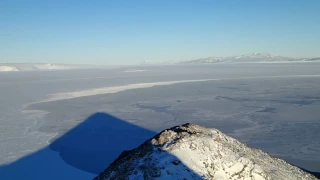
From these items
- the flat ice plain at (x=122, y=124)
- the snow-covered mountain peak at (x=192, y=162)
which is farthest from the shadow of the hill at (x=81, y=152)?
the snow-covered mountain peak at (x=192, y=162)

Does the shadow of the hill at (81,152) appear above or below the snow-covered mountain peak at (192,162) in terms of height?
below

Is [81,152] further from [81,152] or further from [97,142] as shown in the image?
[97,142]

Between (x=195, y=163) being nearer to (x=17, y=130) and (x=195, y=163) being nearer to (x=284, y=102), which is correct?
(x=17, y=130)

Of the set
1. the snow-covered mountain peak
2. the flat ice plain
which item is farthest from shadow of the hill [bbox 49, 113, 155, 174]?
the snow-covered mountain peak

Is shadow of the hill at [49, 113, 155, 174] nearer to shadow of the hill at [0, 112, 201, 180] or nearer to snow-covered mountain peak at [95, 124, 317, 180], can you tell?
shadow of the hill at [0, 112, 201, 180]

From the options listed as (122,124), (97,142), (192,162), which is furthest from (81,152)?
(192,162)

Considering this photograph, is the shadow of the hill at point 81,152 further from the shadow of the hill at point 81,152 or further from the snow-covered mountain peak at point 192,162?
the snow-covered mountain peak at point 192,162

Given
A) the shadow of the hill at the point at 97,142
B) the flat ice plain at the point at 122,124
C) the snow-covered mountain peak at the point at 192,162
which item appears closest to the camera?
the snow-covered mountain peak at the point at 192,162
